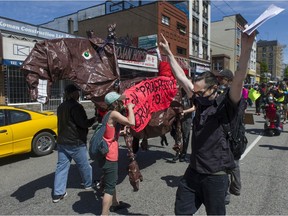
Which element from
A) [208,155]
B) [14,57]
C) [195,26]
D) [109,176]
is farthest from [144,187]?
[195,26]

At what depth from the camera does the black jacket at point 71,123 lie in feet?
14.3

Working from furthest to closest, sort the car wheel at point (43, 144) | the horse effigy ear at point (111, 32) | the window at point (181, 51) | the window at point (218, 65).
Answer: the window at point (218, 65) → the window at point (181, 51) → the car wheel at point (43, 144) → the horse effigy ear at point (111, 32)

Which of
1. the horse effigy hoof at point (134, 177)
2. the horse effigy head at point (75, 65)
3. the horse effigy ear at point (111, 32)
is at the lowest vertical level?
→ the horse effigy hoof at point (134, 177)

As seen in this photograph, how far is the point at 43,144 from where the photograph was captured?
24.4 feet

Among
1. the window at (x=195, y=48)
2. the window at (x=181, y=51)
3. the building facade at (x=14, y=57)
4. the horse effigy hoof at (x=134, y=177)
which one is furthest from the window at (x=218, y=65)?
the horse effigy hoof at (x=134, y=177)

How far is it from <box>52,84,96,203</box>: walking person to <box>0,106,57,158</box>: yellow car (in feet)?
9.06

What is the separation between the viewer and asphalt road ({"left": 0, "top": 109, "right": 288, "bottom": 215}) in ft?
13.2

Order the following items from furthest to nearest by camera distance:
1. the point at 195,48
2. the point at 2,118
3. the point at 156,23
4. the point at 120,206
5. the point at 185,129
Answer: the point at 195,48, the point at 156,23, the point at 2,118, the point at 185,129, the point at 120,206

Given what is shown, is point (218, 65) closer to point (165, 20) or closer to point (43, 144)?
point (165, 20)

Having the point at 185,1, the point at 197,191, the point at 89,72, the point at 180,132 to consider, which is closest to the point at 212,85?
the point at 197,191

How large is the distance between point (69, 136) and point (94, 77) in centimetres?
98

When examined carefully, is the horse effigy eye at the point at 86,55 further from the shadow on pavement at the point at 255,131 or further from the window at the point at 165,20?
the window at the point at 165,20

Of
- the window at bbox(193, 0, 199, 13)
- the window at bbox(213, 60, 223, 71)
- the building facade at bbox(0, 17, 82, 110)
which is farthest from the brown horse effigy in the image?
the window at bbox(213, 60, 223, 71)

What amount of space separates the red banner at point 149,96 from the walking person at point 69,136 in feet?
2.50
